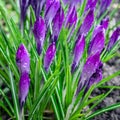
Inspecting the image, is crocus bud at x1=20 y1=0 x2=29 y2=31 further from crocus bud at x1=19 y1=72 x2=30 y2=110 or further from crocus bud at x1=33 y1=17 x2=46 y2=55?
crocus bud at x1=19 y1=72 x2=30 y2=110

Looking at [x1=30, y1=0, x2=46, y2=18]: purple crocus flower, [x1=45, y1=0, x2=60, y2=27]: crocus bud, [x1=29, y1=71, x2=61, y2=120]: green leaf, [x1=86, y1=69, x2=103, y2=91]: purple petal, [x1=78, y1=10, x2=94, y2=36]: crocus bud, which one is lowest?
[x1=29, y1=71, x2=61, y2=120]: green leaf

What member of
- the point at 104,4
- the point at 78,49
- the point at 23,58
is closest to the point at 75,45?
the point at 78,49

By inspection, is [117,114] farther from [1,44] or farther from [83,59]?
[1,44]

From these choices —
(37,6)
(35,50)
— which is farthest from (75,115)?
(37,6)

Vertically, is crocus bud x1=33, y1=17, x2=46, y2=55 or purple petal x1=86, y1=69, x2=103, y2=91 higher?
crocus bud x1=33, y1=17, x2=46, y2=55

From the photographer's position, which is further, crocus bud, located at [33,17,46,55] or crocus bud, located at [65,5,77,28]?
crocus bud, located at [65,5,77,28]

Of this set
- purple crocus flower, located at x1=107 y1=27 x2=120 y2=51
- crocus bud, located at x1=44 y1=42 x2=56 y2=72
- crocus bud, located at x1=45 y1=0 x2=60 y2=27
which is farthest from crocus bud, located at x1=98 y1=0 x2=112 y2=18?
crocus bud, located at x1=44 y1=42 x2=56 y2=72

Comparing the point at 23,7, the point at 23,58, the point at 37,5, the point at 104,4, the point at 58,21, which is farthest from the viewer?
the point at 104,4

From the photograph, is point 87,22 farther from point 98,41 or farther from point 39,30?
point 39,30

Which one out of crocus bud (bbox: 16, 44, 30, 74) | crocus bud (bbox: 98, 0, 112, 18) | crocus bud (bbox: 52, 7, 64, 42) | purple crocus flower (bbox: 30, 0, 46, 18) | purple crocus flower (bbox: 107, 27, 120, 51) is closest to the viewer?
crocus bud (bbox: 16, 44, 30, 74)
